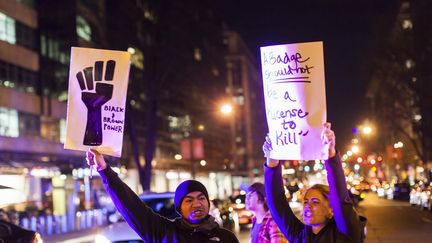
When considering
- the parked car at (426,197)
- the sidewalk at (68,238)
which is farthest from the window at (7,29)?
the parked car at (426,197)

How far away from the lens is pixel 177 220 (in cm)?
446

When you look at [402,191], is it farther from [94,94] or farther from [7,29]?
[94,94]

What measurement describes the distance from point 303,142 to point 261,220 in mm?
1860

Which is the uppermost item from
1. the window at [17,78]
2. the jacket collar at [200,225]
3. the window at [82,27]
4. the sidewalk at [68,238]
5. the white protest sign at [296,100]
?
the window at [82,27]

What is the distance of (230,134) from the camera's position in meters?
124

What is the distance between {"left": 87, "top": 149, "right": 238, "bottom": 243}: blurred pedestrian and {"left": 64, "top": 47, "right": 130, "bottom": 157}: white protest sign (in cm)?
52

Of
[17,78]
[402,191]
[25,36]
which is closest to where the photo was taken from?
[17,78]

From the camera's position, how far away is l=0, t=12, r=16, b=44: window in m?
38.7

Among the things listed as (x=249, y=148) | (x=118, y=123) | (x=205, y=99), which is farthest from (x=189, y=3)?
(x=249, y=148)

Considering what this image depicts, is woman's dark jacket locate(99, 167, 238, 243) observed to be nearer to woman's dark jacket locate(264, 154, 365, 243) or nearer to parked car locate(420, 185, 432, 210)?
woman's dark jacket locate(264, 154, 365, 243)

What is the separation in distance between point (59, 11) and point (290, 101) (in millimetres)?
42911

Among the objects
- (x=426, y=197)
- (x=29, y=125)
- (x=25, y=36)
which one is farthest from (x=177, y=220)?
(x=25, y=36)

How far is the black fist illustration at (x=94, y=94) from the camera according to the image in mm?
4973

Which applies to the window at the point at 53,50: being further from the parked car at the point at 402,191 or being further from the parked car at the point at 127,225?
the parked car at the point at 402,191
